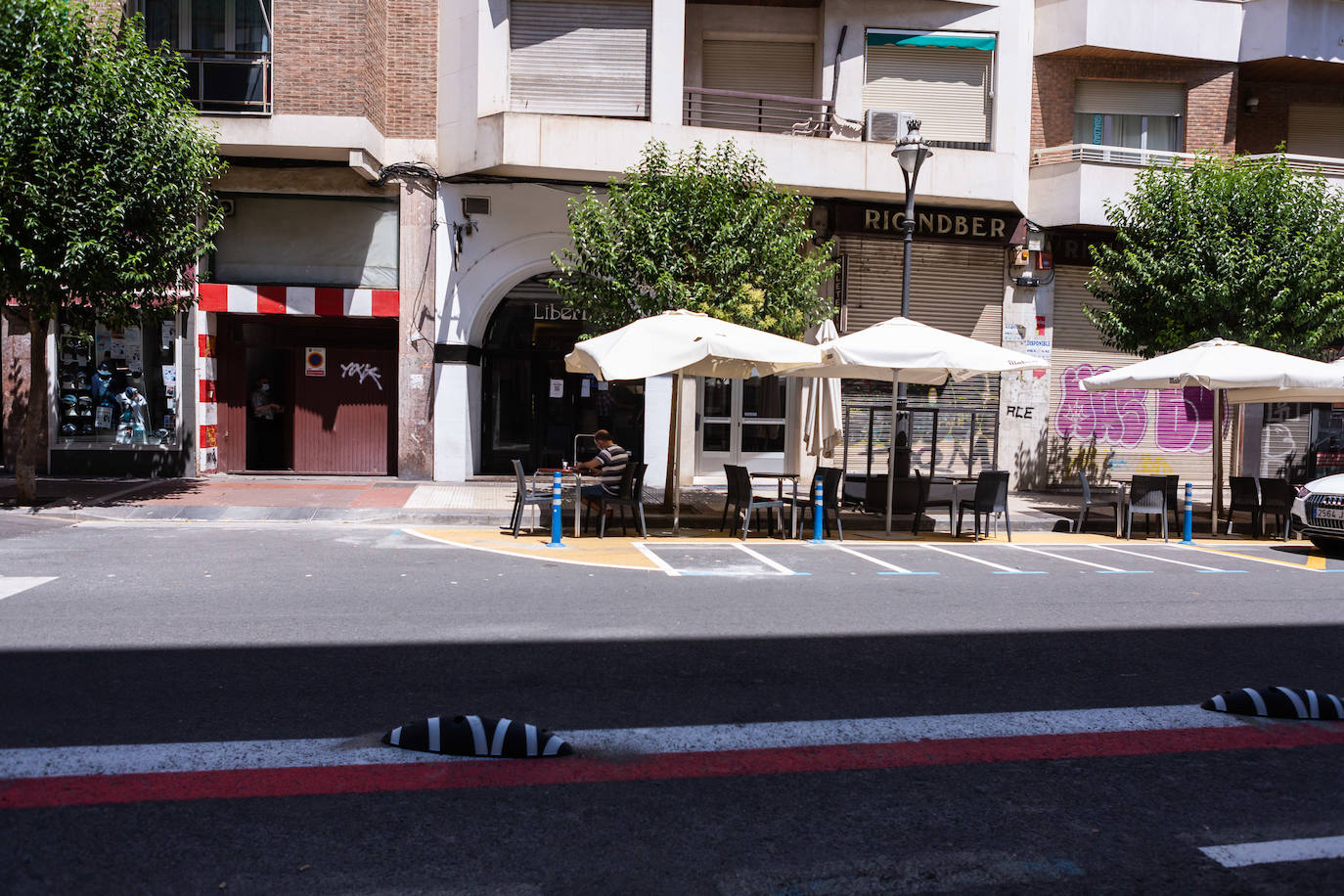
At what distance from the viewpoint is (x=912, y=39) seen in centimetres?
1864

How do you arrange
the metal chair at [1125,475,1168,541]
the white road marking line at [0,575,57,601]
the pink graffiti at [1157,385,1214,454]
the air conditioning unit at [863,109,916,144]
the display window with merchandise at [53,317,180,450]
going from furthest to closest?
1. the pink graffiti at [1157,385,1214,454]
2. the air conditioning unit at [863,109,916,144]
3. the display window with merchandise at [53,317,180,450]
4. the metal chair at [1125,475,1168,541]
5. the white road marking line at [0,575,57,601]

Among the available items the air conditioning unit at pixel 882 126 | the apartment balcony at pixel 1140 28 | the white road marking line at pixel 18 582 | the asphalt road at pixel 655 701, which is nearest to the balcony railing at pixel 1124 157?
the apartment balcony at pixel 1140 28

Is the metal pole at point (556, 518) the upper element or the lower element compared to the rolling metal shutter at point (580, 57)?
lower

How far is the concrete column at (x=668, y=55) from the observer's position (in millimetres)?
17141

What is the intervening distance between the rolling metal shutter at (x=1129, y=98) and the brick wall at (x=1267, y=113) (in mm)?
1610

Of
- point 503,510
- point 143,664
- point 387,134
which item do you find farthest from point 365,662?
point 387,134

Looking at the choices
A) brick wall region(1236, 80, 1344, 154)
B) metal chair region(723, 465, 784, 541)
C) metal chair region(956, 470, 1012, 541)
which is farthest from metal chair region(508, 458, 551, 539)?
brick wall region(1236, 80, 1344, 154)

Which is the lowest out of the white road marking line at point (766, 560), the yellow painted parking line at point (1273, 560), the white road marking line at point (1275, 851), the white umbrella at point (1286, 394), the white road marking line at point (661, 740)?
the yellow painted parking line at point (1273, 560)

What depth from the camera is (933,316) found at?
1956 cm

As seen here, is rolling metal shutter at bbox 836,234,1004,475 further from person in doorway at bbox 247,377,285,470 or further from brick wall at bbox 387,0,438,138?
person in doorway at bbox 247,377,285,470

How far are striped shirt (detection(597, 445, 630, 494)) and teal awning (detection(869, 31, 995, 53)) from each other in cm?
1013

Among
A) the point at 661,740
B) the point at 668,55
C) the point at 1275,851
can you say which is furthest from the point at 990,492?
the point at 1275,851

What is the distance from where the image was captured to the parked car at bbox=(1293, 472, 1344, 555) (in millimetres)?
12078

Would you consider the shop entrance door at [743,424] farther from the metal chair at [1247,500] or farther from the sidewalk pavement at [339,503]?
the metal chair at [1247,500]
